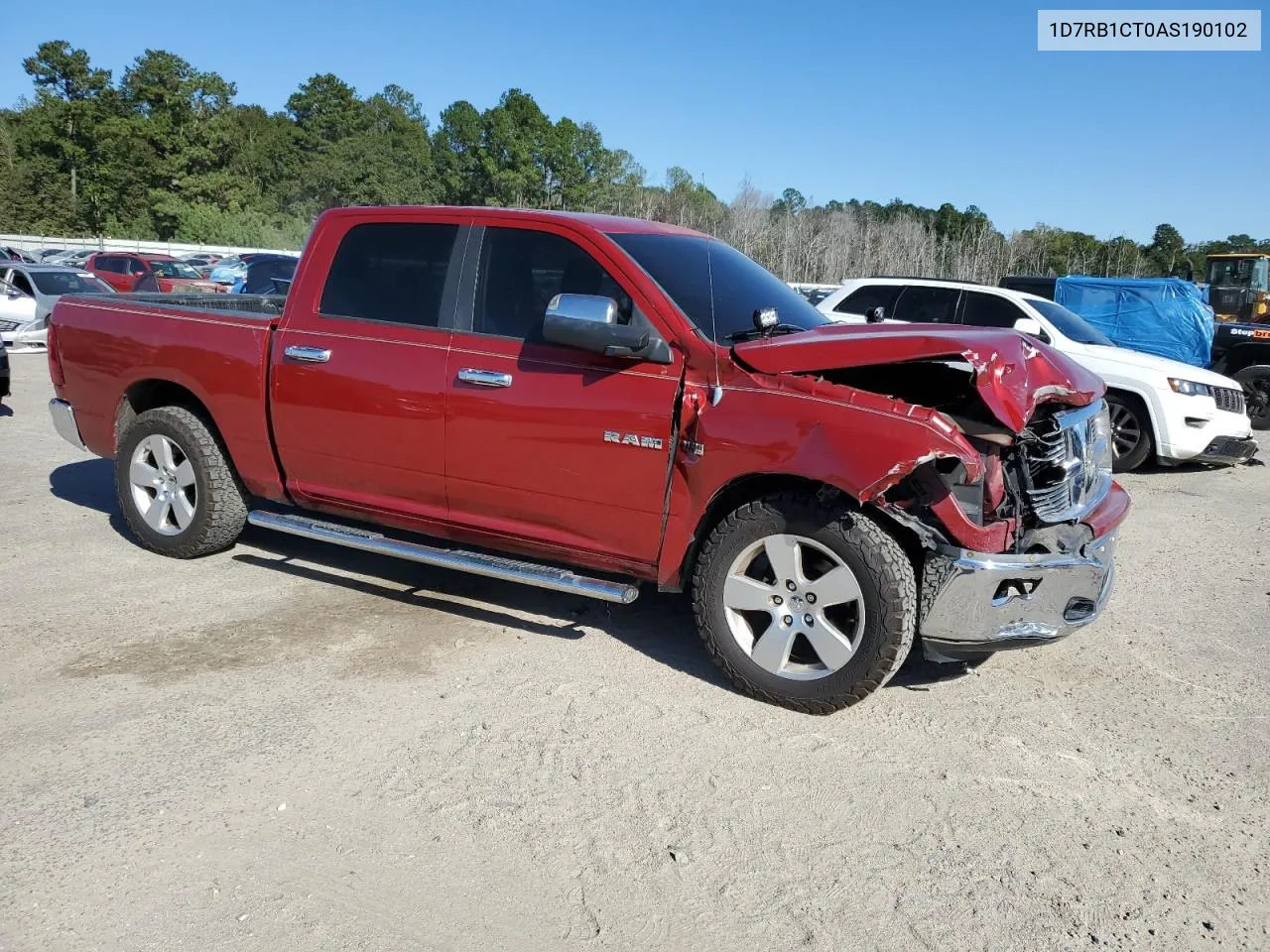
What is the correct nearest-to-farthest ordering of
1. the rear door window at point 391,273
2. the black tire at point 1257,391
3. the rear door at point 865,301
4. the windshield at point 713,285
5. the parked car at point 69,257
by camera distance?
the windshield at point 713,285
the rear door window at point 391,273
the rear door at point 865,301
the black tire at point 1257,391
the parked car at point 69,257

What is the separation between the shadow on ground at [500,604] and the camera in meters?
4.61

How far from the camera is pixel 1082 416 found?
4.52 m

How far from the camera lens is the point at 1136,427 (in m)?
10.0

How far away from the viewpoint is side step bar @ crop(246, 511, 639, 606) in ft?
14.0

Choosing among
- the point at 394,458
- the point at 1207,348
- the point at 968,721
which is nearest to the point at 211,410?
the point at 394,458

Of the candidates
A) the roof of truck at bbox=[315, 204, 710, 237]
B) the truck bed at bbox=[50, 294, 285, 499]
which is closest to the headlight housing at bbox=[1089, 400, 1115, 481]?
the roof of truck at bbox=[315, 204, 710, 237]

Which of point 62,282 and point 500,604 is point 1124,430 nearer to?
point 500,604

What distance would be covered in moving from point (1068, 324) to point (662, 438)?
26.0 ft

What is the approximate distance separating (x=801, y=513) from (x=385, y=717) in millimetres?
1831

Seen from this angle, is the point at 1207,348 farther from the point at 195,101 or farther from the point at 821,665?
the point at 195,101

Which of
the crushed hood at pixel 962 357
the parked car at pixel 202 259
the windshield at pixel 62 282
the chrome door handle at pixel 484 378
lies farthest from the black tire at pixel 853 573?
the parked car at pixel 202 259

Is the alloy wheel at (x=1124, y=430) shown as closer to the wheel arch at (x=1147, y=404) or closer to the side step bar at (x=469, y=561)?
the wheel arch at (x=1147, y=404)

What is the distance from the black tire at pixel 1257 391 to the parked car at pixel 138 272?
21967mm

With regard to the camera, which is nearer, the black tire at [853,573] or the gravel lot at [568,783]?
the gravel lot at [568,783]
